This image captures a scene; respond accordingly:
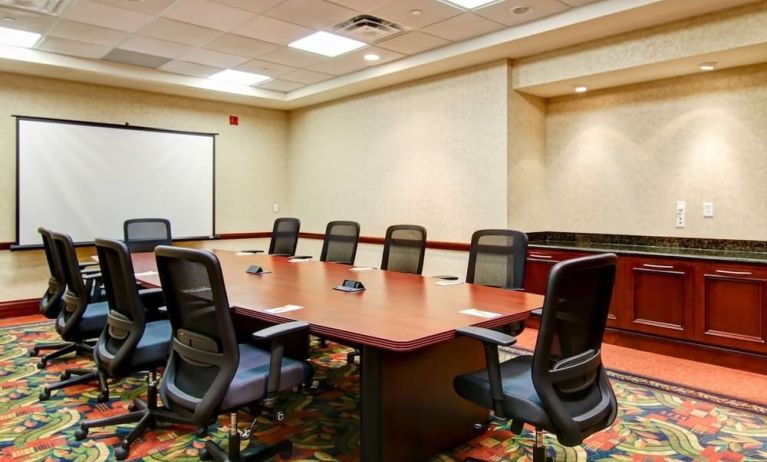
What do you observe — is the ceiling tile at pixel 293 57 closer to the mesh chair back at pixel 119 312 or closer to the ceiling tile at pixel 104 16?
the ceiling tile at pixel 104 16

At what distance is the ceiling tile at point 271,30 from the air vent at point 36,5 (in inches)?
52.8

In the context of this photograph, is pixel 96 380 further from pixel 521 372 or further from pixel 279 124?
pixel 279 124

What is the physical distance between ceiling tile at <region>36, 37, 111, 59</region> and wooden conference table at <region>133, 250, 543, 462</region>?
333cm

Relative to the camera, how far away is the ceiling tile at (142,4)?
3.95 meters

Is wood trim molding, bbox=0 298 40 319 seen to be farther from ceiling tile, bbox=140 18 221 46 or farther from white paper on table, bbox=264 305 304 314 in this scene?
white paper on table, bbox=264 305 304 314

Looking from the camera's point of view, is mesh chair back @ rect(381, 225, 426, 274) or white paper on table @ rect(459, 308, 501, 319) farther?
mesh chair back @ rect(381, 225, 426, 274)

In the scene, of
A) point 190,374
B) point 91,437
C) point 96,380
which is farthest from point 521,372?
point 96,380

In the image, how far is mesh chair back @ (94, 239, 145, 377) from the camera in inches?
97.7

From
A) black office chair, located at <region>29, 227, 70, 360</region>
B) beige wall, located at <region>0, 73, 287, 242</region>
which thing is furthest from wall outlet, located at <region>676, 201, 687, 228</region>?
beige wall, located at <region>0, 73, 287, 242</region>

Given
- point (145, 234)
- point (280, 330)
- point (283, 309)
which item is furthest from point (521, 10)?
point (145, 234)

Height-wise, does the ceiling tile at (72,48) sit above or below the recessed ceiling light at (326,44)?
below

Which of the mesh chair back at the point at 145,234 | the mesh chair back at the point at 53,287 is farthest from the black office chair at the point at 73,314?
the mesh chair back at the point at 145,234

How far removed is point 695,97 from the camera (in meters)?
4.50

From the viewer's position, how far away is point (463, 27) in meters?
4.46
